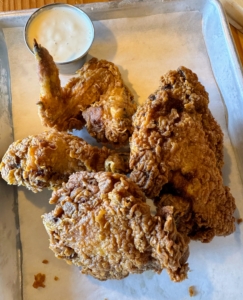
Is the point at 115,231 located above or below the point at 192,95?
below

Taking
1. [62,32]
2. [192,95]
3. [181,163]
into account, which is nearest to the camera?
[181,163]

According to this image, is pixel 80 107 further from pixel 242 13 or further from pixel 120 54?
pixel 242 13

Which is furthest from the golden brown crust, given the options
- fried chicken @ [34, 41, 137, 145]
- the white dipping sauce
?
the white dipping sauce

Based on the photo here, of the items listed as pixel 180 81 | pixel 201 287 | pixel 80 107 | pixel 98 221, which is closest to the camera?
pixel 98 221

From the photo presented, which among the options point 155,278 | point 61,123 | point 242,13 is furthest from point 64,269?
point 242,13

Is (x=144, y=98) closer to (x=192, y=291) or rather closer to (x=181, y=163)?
(x=181, y=163)

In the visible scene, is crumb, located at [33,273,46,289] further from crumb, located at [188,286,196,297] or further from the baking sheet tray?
crumb, located at [188,286,196,297]

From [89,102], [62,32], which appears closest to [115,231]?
[89,102]

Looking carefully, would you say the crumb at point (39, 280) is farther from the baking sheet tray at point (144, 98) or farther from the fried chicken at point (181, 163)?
the fried chicken at point (181, 163)
